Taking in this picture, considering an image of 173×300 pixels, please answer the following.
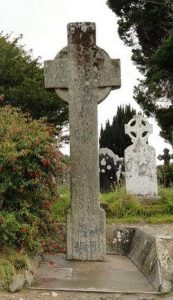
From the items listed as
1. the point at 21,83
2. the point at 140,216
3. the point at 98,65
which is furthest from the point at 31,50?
the point at 98,65

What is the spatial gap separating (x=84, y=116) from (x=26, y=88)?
2093 centimetres

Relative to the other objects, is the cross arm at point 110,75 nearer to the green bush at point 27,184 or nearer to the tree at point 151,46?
the green bush at point 27,184

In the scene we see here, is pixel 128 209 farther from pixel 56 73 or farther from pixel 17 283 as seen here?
pixel 17 283

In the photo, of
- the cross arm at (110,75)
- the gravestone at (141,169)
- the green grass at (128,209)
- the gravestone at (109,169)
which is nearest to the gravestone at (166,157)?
the gravestone at (109,169)

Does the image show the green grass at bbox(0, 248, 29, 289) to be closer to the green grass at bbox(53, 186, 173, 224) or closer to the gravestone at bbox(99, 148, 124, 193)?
the green grass at bbox(53, 186, 173, 224)

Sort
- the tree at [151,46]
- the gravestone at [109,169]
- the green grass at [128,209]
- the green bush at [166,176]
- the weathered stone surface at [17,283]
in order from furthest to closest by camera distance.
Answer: the tree at [151,46] < the green bush at [166,176] < the gravestone at [109,169] < the green grass at [128,209] < the weathered stone surface at [17,283]

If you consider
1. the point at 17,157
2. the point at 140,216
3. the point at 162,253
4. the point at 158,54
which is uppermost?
the point at 158,54

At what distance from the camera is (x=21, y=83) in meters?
29.1

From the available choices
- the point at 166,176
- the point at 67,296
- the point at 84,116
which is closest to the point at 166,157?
the point at 166,176

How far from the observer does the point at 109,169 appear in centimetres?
1645

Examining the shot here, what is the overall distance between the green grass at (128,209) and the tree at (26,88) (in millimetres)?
15534

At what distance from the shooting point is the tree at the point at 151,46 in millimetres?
23547

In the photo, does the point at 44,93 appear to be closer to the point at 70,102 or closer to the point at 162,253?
the point at 70,102

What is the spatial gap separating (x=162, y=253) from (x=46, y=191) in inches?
63.1
